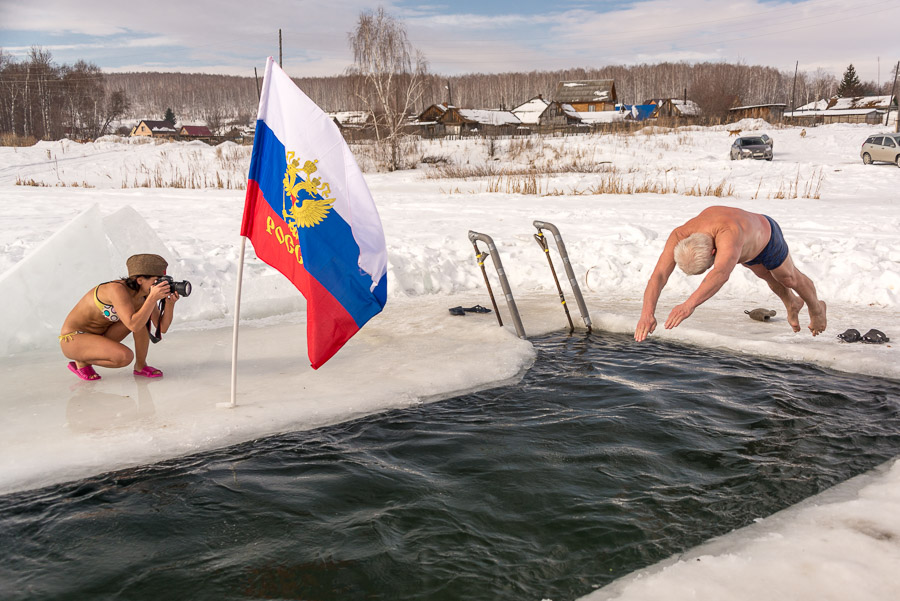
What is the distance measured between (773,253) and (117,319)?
5531 millimetres

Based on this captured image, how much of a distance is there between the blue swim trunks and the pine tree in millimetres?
100048

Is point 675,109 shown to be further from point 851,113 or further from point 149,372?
point 149,372

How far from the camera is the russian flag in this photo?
15.1 feet

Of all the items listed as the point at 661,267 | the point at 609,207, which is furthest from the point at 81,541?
the point at 609,207

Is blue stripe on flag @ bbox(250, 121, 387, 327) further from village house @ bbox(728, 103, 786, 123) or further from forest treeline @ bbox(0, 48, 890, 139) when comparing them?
village house @ bbox(728, 103, 786, 123)

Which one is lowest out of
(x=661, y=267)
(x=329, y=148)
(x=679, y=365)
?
(x=679, y=365)

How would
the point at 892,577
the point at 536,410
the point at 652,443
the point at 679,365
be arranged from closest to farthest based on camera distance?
the point at 892,577 < the point at 652,443 < the point at 536,410 < the point at 679,365

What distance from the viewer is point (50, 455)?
4117 millimetres

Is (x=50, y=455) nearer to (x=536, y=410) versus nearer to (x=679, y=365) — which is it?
(x=536, y=410)

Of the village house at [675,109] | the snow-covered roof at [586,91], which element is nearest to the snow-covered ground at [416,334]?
the village house at [675,109]

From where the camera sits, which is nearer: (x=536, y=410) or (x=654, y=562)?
(x=654, y=562)

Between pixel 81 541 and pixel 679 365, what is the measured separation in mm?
4989

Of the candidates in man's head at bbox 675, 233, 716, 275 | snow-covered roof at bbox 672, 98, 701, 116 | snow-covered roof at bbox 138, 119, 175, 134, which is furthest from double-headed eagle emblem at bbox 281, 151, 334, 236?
snow-covered roof at bbox 138, 119, 175, 134

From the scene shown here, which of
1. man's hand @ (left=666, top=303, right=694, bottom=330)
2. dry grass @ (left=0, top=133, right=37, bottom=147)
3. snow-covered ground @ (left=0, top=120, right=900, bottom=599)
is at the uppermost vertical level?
dry grass @ (left=0, top=133, right=37, bottom=147)
